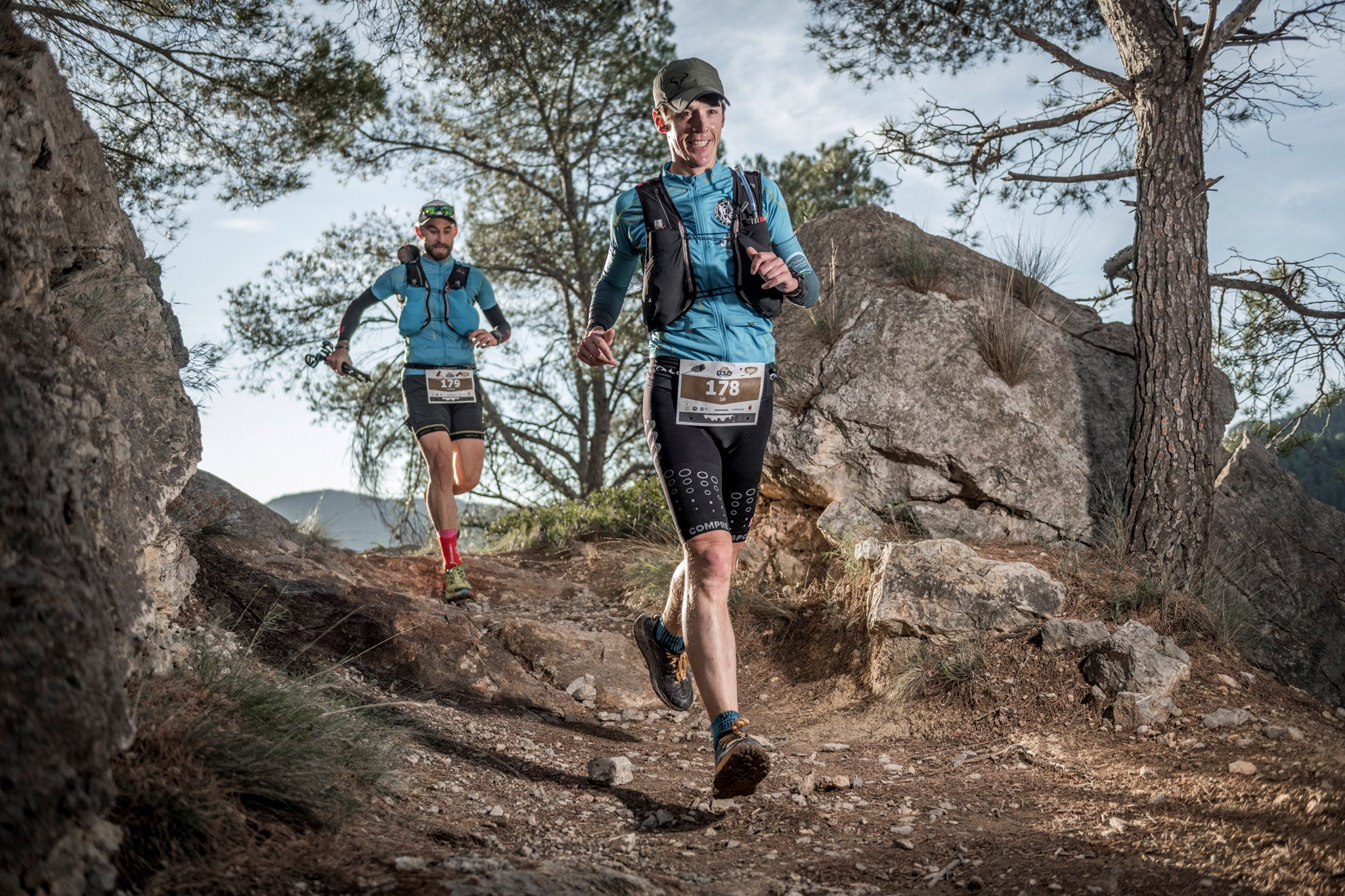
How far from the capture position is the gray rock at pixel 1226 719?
421 cm

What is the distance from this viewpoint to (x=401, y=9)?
715 cm

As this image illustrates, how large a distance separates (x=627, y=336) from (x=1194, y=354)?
274 inches

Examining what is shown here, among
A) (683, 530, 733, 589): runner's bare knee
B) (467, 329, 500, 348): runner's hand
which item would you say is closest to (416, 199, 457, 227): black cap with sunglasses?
(467, 329, 500, 348): runner's hand

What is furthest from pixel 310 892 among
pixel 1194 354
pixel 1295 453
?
pixel 1295 453

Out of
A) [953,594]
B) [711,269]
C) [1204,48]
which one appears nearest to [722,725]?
[711,269]

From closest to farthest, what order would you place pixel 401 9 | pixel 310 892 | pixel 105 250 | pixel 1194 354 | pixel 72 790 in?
pixel 72 790 < pixel 310 892 < pixel 105 250 < pixel 1194 354 < pixel 401 9

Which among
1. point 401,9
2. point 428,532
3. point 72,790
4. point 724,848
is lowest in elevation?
point 724,848

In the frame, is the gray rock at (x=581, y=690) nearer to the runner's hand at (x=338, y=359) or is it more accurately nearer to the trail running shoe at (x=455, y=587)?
the trail running shoe at (x=455, y=587)

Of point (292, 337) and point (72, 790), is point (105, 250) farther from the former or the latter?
point (292, 337)

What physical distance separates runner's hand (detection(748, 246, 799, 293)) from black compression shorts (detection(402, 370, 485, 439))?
11.0 ft

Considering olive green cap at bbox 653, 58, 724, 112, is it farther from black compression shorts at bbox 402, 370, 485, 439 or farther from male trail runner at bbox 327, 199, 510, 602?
black compression shorts at bbox 402, 370, 485, 439

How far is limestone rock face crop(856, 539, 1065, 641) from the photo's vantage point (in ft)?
16.1

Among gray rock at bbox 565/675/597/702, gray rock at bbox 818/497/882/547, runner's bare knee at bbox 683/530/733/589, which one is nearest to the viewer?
runner's bare knee at bbox 683/530/733/589

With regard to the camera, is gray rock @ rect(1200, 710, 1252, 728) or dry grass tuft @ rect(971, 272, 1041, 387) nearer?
gray rock @ rect(1200, 710, 1252, 728)
